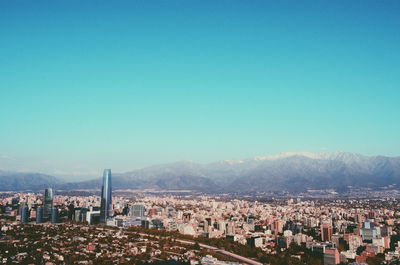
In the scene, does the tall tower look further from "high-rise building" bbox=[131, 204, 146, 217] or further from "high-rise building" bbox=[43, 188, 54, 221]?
"high-rise building" bbox=[43, 188, 54, 221]

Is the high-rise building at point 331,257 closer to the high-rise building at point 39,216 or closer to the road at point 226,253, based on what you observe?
the road at point 226,253

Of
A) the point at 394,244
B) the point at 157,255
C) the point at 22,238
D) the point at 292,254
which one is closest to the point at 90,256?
the point at 157,255

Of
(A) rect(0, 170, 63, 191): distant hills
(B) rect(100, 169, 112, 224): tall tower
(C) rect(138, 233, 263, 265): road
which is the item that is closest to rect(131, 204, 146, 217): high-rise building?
(B) rect(100, 169, 112, 224): tall tower

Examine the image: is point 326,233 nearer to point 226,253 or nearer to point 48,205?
point 226,253

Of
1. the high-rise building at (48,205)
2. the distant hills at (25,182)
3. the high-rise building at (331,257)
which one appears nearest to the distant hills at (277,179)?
the distant hills at (25,182)

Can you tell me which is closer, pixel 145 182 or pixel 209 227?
pixel 209 227

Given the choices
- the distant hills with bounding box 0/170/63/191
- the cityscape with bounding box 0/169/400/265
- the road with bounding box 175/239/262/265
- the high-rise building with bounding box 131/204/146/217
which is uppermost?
the distant hills with bounding box 0/170/63/191

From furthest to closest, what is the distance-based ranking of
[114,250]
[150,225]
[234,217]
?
[234,217]
[150,225]
[114,250]

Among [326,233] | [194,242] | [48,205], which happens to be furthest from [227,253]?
[48,205]

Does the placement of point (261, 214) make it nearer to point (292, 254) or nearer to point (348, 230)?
point (348, 230)
